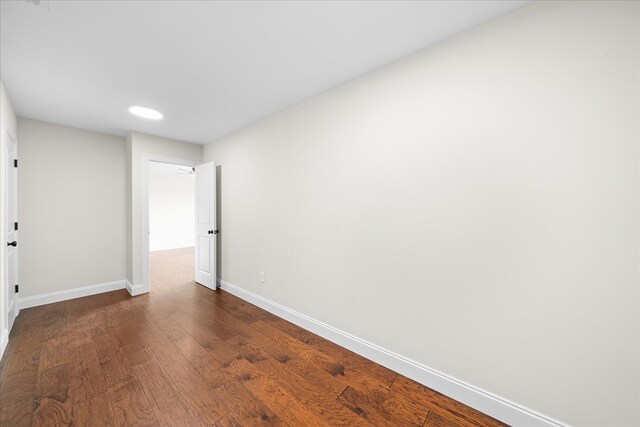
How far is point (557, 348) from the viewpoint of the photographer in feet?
4.34

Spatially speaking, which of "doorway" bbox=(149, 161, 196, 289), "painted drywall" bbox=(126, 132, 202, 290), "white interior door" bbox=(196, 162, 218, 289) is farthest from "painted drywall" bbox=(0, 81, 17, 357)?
"doorway" bbox=(149, 161, 196, 289)

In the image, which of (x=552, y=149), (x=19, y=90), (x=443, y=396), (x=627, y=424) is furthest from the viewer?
(x=19, y=90)

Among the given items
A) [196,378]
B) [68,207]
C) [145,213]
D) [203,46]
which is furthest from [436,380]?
[68,207]

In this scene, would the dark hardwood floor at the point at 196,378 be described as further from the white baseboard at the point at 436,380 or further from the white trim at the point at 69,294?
the white trim at the point at 69,294

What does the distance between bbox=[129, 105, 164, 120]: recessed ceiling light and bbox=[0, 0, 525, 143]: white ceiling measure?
94 mm

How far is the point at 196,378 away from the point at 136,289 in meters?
2.54

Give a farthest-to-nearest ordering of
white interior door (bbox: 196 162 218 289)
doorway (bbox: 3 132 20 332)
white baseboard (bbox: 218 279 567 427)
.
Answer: white interior door (bbox: 196 162 218 289), doorway (bbox: 3 132 20 332), white baseboard (bbox: 218 279 567 427)

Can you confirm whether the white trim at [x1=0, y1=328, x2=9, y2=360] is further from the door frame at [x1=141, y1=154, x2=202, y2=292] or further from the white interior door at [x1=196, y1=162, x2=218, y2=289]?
the white interior door at [x1=196, y1=162, x2=218, y2=289]

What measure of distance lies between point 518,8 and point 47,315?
208 inches

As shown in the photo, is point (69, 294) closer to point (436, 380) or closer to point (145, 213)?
point (145, 213)

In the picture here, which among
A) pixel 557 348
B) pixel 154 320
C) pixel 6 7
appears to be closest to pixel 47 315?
pixel 154 320

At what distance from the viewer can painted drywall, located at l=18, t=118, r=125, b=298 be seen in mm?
3143

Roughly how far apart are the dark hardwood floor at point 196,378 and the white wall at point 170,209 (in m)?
5.22

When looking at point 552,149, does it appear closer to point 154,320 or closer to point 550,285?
point 550,285
